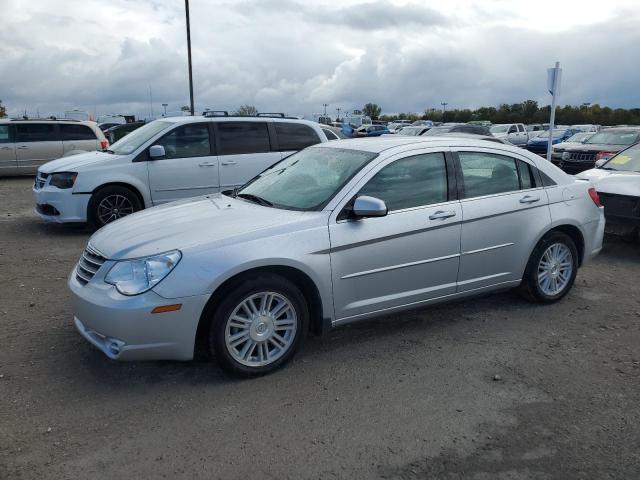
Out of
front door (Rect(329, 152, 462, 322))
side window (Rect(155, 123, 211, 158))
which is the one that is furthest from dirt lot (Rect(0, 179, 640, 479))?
side window (Rect(155, 123, 211, 158))

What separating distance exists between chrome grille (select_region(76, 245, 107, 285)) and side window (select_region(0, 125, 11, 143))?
42.3ft

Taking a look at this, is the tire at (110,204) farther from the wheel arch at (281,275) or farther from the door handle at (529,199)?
the door handle at (529,199)

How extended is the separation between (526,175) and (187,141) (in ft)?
17.1

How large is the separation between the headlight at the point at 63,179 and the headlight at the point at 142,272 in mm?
5000

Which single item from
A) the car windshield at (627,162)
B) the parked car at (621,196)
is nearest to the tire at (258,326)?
the parked car at (621,196)

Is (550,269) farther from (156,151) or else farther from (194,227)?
(156,151)

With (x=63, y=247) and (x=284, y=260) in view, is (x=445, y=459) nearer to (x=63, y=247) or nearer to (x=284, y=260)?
(x=284, y=260)

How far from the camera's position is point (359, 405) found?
3529 millimetres

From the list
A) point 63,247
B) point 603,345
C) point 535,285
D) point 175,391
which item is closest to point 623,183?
point 535,285

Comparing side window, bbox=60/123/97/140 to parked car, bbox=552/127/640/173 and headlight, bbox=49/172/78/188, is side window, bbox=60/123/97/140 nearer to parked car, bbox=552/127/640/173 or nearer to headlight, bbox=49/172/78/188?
headlight, bbox=49/172/78/188

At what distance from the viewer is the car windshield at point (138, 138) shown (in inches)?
332

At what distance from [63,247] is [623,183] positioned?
24.6ft

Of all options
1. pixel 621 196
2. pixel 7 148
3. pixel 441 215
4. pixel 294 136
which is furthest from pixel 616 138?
pixel 7 148

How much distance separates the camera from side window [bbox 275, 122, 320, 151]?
9.18 meters
